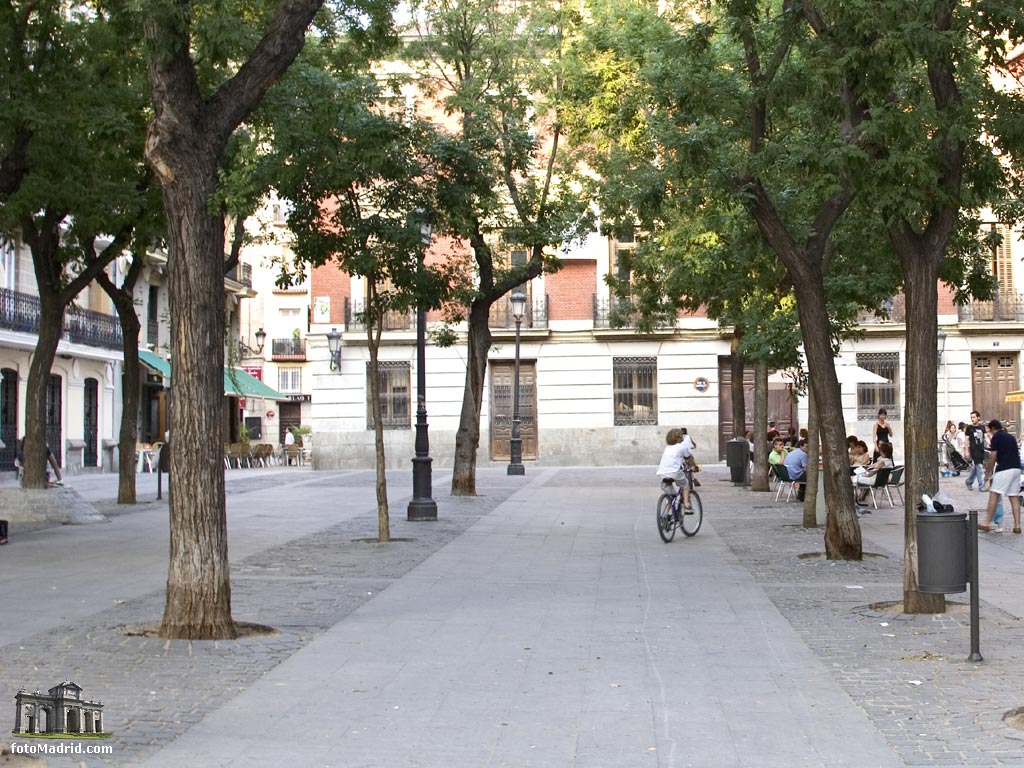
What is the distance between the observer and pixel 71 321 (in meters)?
38.9

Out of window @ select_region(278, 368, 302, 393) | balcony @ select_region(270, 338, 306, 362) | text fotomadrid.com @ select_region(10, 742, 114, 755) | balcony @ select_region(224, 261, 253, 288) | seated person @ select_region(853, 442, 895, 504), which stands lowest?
text fotomadrid.com @ select_region(10, 742, 114, 755)

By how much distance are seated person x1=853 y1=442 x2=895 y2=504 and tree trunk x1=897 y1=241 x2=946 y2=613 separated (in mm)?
11284

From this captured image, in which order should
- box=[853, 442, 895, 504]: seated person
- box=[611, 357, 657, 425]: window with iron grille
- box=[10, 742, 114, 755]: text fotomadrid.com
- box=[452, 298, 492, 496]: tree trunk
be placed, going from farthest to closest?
box=[611, 357, 657, 425]: window with iron grille < box=[452, 298, 492, 496]: tree trunk < box=[853, 442, 895, 504]: seated person < box=[10, 742, 114, 755]: text fotomadrid.com

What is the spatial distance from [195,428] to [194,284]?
103 centimetres

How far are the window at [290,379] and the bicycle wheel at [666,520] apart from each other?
53521 millimetres

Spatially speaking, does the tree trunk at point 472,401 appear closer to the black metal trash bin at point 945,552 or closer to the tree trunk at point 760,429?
the tree trunk at point 760,429

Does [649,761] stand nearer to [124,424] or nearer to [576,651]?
[576,651]

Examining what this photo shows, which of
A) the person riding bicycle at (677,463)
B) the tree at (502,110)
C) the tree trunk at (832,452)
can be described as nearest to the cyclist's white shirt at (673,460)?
the person riding bicycle at (677,463)

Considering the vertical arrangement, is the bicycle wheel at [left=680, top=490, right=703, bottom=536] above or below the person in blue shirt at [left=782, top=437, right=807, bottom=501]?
below

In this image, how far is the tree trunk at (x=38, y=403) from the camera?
64.6 ft

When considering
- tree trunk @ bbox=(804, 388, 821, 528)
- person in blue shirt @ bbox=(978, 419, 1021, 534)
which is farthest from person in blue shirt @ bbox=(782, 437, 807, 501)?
person in blue shirt @ bbox=(978, 419, 1021, 534)

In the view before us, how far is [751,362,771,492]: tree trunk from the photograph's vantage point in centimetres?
2542

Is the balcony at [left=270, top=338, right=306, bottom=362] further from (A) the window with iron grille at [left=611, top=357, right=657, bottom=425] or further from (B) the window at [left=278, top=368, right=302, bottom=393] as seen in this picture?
(A) the window with iron grille at [left=611, top=357, right=657, bottom=425]

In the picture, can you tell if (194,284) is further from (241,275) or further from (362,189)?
(241,275)
